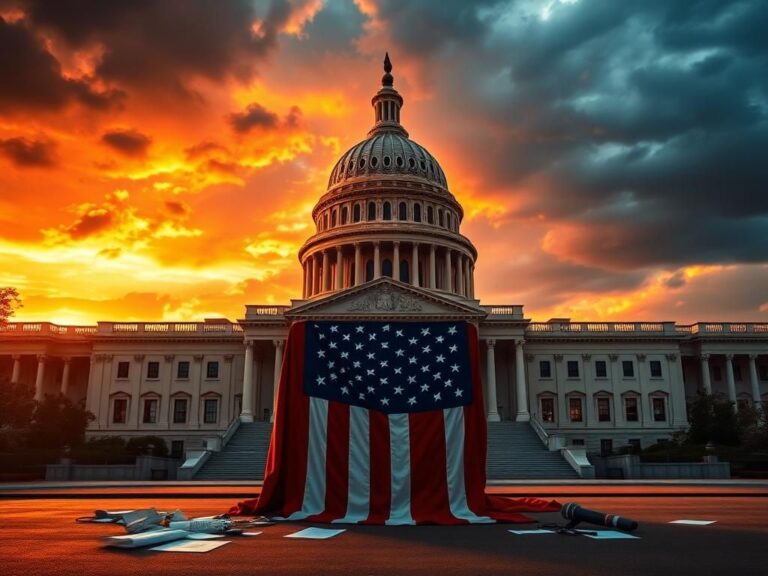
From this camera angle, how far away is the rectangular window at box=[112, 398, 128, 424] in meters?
68.2

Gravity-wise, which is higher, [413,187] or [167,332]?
[413,187]

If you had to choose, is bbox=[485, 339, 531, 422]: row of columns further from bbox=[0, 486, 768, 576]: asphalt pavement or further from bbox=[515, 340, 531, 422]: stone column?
bbox=[0, 486, 768, 576]: asphalt pavement

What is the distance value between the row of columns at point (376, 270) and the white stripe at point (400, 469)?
5745 centimetres

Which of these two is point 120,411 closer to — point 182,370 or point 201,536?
point 182,370

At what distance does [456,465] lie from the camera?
47.8ft

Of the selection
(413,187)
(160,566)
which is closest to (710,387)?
(413,187)

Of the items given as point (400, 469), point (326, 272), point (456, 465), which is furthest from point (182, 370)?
point (456, 465)

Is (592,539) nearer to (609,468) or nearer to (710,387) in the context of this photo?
(609,468)

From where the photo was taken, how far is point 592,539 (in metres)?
11.0

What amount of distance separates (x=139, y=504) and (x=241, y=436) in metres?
33.0

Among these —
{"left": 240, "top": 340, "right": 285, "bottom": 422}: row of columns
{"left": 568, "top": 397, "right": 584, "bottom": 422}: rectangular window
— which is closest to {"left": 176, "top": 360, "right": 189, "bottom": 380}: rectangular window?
{"left": 240, "top": 340, "right": 285, "bottom": 422}: row of columns

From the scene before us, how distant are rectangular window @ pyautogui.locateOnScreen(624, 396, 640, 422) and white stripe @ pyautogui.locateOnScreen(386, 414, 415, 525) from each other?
194ft

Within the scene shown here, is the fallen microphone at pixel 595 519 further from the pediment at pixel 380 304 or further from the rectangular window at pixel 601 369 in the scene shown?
the rectangular window at pixel 601 369

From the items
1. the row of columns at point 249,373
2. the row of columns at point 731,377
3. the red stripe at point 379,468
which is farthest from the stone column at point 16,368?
the row of columns at point 731,377
